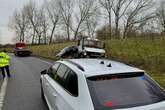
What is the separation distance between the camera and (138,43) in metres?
25.3

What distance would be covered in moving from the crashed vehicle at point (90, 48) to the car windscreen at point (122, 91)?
16392 mm

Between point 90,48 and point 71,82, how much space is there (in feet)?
55.6

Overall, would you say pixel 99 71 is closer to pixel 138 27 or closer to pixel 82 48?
pixel 82 48

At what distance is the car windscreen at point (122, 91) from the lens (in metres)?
3.52

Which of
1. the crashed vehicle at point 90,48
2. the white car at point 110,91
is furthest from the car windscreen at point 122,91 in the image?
the crashed vehicle at point 90,48

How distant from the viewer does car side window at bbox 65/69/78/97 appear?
→ 4.01 m

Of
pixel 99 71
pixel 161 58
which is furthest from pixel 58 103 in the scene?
pixel 161 58

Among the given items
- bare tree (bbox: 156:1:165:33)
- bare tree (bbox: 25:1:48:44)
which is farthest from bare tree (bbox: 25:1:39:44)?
bare tree (bbox: 156:1:165:33)

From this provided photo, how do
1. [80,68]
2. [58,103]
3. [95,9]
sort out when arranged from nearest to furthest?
[80,68], [58,103], [95,9]

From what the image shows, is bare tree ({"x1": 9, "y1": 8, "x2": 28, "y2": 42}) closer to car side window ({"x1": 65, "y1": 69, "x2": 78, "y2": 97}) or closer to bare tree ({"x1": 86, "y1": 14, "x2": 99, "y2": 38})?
bare tree ({"x1": 86, "y1": 14, "x2": 99, "y2": 38})

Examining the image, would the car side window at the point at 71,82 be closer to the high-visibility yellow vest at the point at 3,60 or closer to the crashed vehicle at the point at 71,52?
the high-visibility yellow vest at the point at 3,60

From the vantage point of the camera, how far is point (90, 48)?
2119cm

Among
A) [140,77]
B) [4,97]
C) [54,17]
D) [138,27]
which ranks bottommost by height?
[4,97]

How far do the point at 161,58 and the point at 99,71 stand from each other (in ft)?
47.3
